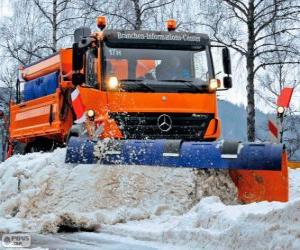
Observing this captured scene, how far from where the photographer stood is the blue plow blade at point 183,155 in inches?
327

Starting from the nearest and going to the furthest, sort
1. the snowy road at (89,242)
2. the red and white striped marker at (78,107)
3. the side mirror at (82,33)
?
the snowy road at (89,242) < the red and white striped marker at (78,107) < the side mirror at (82,33)

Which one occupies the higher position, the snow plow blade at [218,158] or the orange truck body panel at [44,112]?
the orange truck body panel at [44,112]

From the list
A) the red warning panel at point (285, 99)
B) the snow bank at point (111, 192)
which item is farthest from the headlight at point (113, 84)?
the red warning panel at point (285, 99)

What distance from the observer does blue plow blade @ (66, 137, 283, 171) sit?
8305mm

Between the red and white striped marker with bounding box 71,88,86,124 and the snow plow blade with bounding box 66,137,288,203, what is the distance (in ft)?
6.05

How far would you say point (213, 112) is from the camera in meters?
10.9

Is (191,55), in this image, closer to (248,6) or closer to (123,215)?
(123,215)

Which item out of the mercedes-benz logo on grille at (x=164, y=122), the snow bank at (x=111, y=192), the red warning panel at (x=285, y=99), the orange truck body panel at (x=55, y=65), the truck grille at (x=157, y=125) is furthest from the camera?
the red warning panel at (x=285, y=99)

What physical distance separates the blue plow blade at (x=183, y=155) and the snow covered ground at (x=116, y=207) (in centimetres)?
13

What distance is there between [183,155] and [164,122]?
204 centimetres

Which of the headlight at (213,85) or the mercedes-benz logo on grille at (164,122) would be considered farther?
the headlight at (213,85)

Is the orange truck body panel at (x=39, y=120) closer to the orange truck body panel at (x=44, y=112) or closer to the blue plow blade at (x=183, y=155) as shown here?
the orange truck body panel at (x=44, y=112)

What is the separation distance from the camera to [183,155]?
8.45m

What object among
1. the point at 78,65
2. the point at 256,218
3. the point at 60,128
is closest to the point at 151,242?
the point at 256,218
